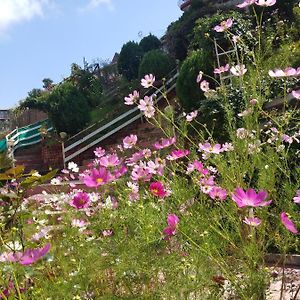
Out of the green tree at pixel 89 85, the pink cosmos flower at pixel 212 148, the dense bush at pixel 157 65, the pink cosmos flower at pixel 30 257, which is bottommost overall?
the pink cosmos flower at pixel 30 257

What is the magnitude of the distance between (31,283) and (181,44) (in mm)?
11225

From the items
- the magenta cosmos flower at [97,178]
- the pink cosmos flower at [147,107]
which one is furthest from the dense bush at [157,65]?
the magenta cosmos flower at [97,178]

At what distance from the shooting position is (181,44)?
12578 millimetres

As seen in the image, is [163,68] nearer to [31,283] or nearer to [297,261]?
[297,261]

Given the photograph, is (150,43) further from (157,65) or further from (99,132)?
(99,132)

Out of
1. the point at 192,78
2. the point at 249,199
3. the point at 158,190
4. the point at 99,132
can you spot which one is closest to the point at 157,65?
the point at 99,132

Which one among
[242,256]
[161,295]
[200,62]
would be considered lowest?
[161,295]

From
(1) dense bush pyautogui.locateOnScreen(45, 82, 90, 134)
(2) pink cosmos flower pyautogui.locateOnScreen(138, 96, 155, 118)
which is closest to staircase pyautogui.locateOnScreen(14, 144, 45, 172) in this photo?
(1) dense bush pyautogui.locateOnScreen(45, 82, 90, 134)

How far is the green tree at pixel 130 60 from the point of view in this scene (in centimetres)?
1457

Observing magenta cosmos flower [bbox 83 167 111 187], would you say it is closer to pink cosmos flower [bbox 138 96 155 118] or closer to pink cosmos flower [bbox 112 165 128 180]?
pink cosmos flower [bbox 112 165 128 180]

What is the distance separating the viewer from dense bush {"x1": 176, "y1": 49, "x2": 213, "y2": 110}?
7785 mm

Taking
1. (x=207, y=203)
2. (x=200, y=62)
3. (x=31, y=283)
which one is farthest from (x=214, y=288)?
(x=200, y=62)

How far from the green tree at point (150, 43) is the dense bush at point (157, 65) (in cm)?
262

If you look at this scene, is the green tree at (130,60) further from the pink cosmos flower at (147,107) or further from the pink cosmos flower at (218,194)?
the pink cosmos flower at (218,194)
